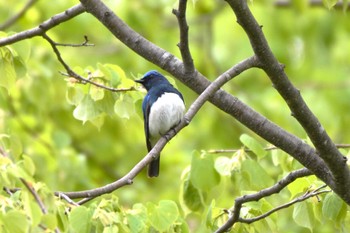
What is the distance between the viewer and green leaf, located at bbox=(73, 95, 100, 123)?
420cm

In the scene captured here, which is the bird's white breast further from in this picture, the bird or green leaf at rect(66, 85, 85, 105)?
green leaf at rect(66, 85, 85, 105)

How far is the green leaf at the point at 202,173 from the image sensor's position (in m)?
4.34

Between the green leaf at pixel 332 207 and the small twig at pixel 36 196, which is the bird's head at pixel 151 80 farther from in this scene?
the small twig at pixel 36 196

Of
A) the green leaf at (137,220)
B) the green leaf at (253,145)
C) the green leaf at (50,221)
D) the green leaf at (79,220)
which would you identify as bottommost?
the green leaf at (50,221)

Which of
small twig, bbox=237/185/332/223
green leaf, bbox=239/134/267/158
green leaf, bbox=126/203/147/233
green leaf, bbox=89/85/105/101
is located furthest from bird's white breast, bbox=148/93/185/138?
green leaf, bbox=126/203/147/233

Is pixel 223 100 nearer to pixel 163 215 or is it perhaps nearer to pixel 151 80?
pixel 163 215

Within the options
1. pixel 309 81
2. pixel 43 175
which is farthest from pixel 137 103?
pixel 309 81

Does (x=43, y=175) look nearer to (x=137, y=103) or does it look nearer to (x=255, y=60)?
(x=137, y=103)

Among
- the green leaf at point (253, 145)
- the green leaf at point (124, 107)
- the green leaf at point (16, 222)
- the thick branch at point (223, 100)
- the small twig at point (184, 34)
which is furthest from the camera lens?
the green leaf at point (253, 145)

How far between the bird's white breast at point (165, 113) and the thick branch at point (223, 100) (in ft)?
3.57

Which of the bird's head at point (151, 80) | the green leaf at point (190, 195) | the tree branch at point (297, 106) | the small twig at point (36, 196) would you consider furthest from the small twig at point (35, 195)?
the bird's head at point (151, 80)

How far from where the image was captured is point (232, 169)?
4.36 metres

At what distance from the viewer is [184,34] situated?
3686 mm

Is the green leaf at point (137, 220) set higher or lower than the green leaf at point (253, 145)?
lower
